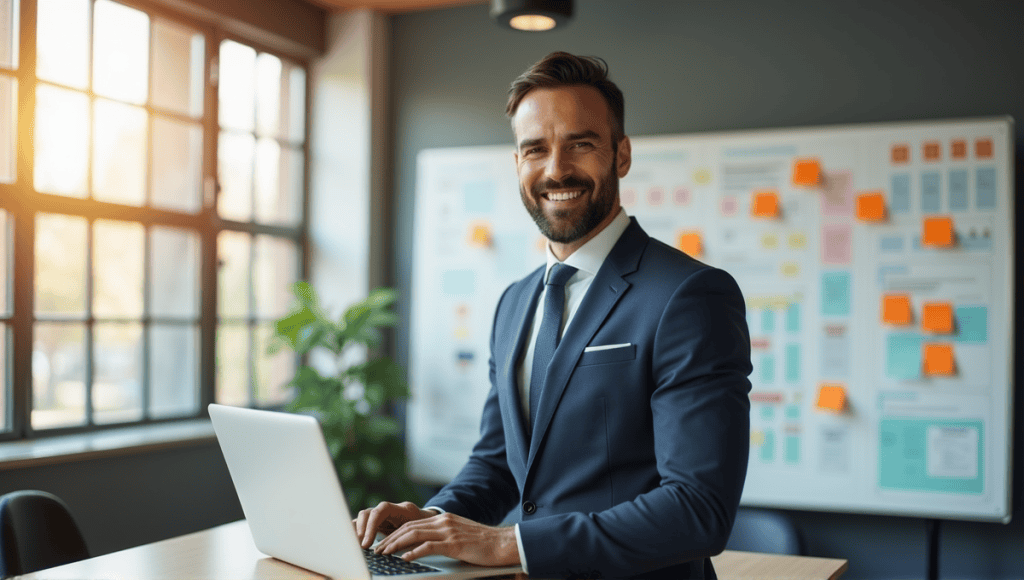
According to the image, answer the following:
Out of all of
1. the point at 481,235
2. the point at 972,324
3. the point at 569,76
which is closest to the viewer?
the point at 569,76

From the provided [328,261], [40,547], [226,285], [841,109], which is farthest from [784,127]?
[40,547]

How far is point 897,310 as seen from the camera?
3.48 m

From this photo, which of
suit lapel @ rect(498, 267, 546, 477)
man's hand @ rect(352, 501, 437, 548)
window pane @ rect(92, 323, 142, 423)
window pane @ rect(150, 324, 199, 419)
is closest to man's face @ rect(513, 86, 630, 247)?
suit lapel @ rect(498, 267, 546, 477)

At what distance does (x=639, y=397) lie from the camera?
1.41 metres

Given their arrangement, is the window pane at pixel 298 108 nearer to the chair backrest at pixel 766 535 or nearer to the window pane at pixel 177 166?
the window pane at pixel 177 166

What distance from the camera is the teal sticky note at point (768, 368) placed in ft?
12.0

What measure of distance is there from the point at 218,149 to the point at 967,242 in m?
3.27

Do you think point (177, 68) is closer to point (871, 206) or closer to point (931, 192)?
point (871, 206)

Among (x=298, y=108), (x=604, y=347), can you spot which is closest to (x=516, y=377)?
(x=604, y=347)

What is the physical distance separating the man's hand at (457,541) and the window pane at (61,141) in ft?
8.97

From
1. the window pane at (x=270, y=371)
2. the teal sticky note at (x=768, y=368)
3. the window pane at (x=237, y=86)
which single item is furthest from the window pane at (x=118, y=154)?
the teal sticky note at (x=768, y=368)

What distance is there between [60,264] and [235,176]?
1.05 meters

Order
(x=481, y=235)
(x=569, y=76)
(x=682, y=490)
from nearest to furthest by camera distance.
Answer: (x=682, y=490) < (x=569, y=76) < (x=481, y=235)

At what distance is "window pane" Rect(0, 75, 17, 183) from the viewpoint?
3.25 metres
